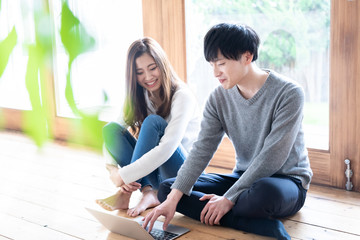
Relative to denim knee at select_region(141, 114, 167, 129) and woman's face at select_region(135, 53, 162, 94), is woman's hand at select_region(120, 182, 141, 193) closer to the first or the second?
denim knee at select_region(141, 114, 167, 129)

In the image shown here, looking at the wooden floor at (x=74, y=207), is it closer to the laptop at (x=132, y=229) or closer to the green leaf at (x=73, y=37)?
the laptop at (x=132, y=229)

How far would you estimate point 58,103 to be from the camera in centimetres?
318

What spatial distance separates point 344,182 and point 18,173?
185 cm

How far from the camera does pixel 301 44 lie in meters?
2.23

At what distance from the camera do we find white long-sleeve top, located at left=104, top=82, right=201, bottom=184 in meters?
1.96

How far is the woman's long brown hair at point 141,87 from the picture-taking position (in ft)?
6.73

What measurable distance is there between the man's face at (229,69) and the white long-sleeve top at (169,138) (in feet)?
1.16

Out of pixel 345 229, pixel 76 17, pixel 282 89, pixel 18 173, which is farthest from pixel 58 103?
pixel 76 17

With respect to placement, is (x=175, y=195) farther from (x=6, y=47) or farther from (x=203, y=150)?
(x=6, y=47)

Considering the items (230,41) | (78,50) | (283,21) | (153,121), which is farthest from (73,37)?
(283,21)

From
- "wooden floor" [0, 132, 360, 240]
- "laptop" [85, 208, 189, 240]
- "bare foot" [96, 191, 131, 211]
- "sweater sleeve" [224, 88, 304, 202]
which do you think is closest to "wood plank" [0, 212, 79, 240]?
"wooden floor" [0, 132, 360, 240]

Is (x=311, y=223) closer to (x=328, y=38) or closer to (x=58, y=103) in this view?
(x=328, y=38)

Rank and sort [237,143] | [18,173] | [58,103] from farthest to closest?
[58,103] → [18,173] → [237,143]

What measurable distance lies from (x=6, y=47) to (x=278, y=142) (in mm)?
1423
